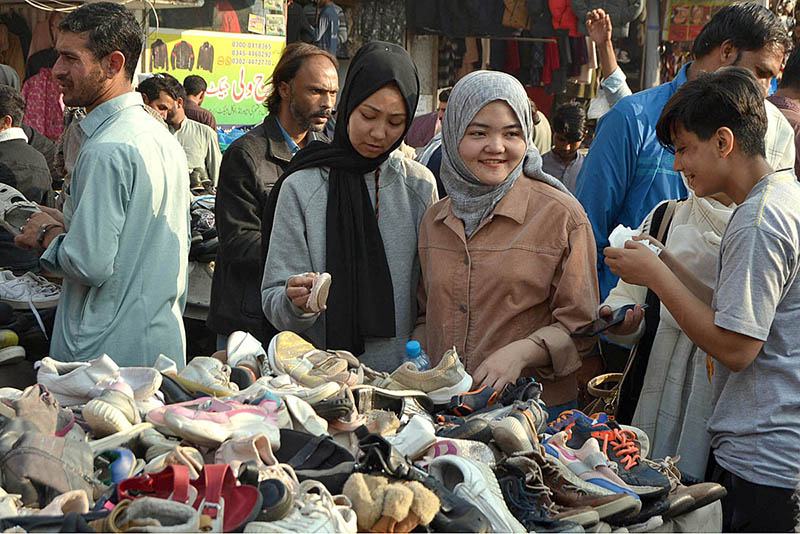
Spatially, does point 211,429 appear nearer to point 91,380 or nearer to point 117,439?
point 117,439

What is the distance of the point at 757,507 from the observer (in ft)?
7.35

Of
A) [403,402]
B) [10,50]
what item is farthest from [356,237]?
[10,50]

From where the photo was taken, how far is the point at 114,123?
274 cm

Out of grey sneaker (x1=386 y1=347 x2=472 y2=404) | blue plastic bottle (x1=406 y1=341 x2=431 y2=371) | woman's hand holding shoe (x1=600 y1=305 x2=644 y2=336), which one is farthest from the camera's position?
woman's hand holding shoe (x1=600 y1=305 x2=644 y2=336)

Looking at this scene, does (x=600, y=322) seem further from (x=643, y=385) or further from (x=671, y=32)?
(x=671, y=32)

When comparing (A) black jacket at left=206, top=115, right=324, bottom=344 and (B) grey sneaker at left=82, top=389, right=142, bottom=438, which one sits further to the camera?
(A) black jacket at left=206, top=115, right=324, bottom=344

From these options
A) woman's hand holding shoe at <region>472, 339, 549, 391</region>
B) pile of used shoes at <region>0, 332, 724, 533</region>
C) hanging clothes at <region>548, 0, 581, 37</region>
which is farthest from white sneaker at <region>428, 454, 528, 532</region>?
hanging clothes at <region>548, 0, 581, 37</region>

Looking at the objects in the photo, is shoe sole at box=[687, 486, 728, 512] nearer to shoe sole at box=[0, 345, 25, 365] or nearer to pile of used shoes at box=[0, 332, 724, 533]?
pile of used shoes at box=[0, 332, 724, 533]

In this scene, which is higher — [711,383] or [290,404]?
[290,404]

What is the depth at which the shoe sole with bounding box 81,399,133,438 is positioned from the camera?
1.72m

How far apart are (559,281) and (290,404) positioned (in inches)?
38.8

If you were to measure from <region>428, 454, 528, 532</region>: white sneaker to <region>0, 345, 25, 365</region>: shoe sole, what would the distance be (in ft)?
7.50

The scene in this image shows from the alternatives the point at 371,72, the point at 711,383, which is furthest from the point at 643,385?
the point at 371,72

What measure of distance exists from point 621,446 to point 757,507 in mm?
539
